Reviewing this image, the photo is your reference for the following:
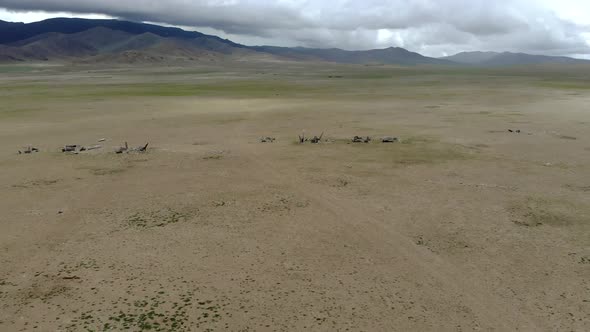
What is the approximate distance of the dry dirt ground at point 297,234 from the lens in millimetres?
12406

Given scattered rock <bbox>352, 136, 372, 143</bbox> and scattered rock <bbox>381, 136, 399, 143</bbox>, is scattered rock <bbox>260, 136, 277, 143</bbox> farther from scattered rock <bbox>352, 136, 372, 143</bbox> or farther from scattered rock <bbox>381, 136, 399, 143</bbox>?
scattered rock <bbox>381, 136, 399, 143</bbox>

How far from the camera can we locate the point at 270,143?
34625mm

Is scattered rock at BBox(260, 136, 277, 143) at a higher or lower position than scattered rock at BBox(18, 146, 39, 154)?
higher

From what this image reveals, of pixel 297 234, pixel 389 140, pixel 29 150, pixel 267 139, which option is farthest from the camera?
pixel 267 139

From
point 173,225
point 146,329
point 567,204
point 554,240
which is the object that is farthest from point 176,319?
point 567,204

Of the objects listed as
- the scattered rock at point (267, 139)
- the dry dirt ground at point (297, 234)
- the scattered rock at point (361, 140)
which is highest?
the scattered rock at point (361, 140)

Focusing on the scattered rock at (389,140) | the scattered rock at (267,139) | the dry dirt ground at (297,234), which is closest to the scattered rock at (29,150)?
the dry dirt ground at (297,234)

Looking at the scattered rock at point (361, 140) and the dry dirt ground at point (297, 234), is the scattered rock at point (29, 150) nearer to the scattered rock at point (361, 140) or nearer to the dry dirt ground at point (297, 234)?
the dry dirt ground at point (297, 234)

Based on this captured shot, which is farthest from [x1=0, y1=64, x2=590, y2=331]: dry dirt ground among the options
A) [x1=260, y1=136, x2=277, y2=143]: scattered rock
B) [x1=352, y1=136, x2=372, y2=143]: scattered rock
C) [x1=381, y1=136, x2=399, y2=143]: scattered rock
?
[x1=381, y1=136, x2=399, y2=143]: scattered rock

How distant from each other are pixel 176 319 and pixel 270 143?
23391 mm

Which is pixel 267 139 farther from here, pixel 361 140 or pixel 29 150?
pixel 29 150

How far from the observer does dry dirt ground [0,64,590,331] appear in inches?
488

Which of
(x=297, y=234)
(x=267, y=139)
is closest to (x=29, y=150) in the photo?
(x=267, y=139)

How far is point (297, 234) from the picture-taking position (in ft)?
57.8
